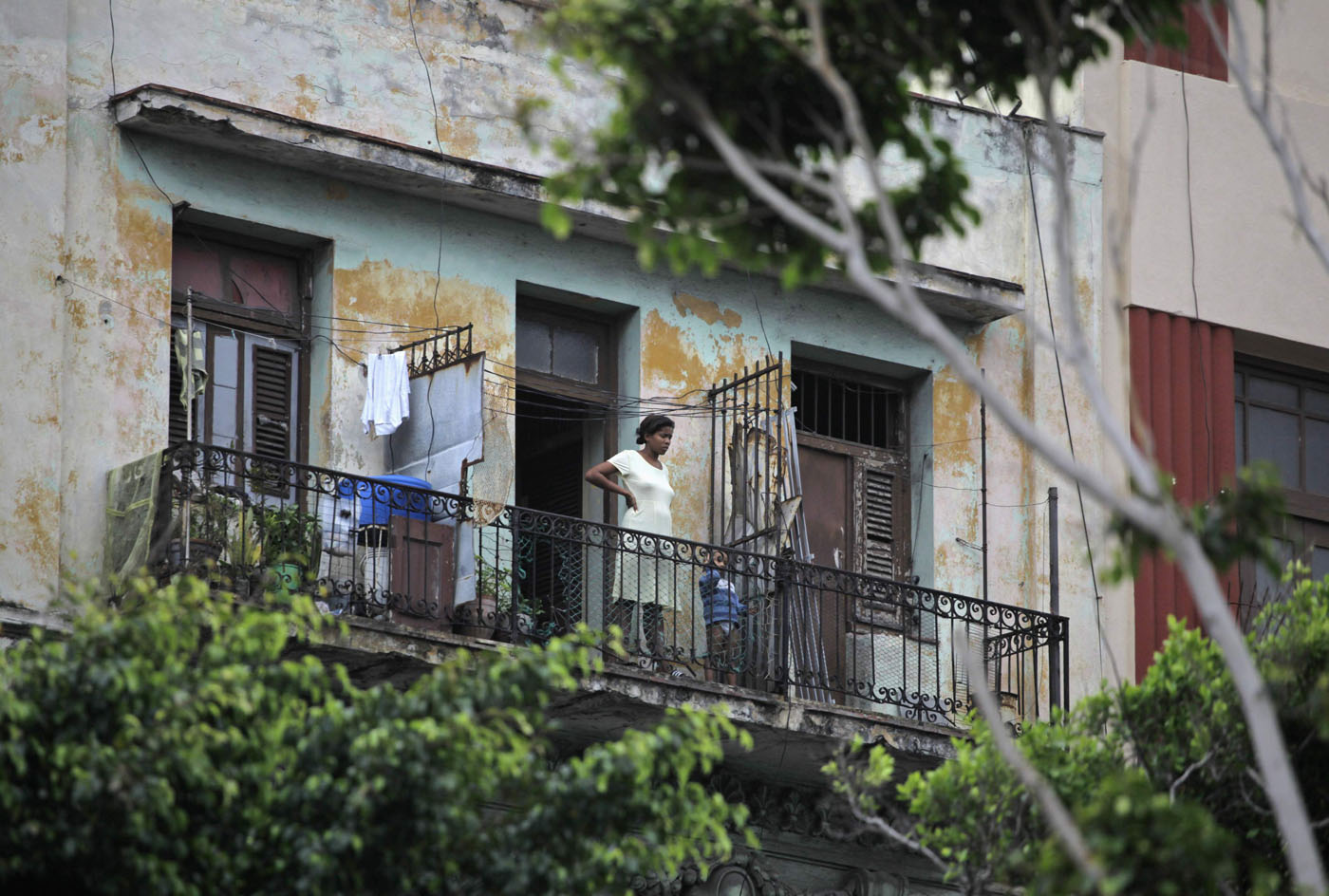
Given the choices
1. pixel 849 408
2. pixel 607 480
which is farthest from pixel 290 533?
pixel 849 408

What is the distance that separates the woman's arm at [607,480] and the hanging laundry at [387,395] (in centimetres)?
111

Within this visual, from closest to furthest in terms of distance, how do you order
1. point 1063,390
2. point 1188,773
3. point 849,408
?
point 1188,773
point 849,408
point 1063,390

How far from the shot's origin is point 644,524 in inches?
576

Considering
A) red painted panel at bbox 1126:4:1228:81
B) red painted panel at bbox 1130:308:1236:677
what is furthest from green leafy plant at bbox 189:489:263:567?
red painted panel at bbox 1126:4:1228:81

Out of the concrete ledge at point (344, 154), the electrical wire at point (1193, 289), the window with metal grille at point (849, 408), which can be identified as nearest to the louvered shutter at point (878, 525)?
the window with metal grille at point (849, 408)

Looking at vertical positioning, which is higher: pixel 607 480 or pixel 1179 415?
pixel 1179 415

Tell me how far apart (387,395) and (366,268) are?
90 centimetres

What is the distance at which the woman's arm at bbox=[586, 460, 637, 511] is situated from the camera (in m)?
14.3

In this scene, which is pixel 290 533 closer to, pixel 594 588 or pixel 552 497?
pixel 594 588

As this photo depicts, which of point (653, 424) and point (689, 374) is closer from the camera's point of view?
point (653, 424)

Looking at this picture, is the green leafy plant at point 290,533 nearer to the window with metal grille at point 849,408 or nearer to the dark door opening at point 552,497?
the dark door opening at point 552,497

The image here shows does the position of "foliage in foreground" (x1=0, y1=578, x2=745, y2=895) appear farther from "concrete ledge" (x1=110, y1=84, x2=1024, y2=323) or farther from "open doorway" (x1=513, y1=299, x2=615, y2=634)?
"open doorway" (x1=513, y1=299, x2=615, y2=634)

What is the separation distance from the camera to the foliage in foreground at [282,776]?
9.09m

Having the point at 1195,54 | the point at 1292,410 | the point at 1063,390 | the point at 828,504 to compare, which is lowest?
the point at 828,504
